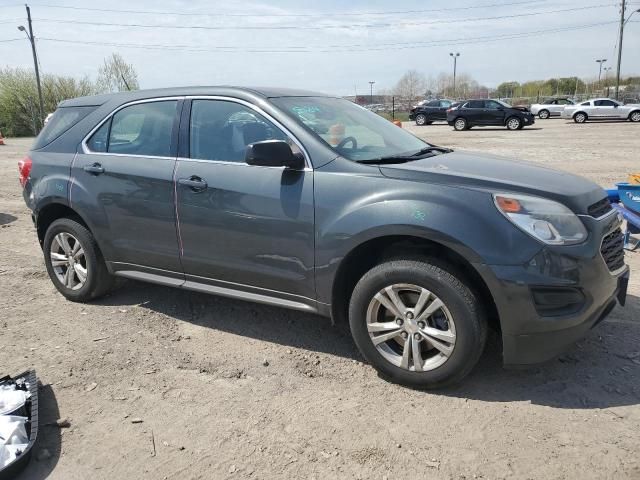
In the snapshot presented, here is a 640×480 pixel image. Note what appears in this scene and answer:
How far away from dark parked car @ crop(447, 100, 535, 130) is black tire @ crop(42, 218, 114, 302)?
84.3ft

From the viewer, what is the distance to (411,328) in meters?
3.27

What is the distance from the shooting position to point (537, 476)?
2.55 meters

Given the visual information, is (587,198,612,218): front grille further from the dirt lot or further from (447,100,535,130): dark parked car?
(447,100,535,130): dark parked car

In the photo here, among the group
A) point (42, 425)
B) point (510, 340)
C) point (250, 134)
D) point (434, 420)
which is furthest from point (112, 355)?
point (510, 340)

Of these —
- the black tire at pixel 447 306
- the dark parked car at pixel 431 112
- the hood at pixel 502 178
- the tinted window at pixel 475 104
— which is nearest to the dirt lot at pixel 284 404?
the black tire at pixel 447 306

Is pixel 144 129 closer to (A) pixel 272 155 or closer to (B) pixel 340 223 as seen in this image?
(A) pixel 272 155

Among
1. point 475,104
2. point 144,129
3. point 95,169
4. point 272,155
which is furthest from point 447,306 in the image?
point 475,104

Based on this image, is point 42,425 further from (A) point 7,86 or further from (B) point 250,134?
(A) point 7,86

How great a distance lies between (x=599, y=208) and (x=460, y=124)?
26.1 metres

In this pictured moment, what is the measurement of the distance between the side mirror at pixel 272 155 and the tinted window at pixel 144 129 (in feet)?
3.18

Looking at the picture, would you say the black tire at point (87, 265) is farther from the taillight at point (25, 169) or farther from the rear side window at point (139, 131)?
the rear side window at point (139, 131)

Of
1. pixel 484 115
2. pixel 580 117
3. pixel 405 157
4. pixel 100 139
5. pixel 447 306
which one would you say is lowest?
pixel 580 117

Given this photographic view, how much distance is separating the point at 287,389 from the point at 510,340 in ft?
4.41

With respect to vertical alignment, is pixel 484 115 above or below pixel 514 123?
above
